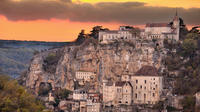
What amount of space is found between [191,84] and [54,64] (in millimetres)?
27365

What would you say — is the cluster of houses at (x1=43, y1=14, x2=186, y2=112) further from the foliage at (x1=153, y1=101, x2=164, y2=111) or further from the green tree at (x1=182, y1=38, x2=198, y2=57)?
the green tree at (x1=182, y1=38, x2=198, y2=57)

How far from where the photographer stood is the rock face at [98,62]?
2904 inches

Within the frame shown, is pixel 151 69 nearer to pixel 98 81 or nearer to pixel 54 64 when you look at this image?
pixel 98 81

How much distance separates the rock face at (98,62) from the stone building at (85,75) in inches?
31.4

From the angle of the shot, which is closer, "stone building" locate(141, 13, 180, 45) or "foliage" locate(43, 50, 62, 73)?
"stone building" locate(141, 13, 180, 45)

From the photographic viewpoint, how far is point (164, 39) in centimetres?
7450

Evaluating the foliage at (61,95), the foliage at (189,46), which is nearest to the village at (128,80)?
the foliage at (61,95)

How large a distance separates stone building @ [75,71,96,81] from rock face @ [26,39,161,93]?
0.80 metres

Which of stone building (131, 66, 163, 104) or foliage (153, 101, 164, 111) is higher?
stone building (131, 66, 163, 104)

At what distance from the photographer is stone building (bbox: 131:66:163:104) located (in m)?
66.6

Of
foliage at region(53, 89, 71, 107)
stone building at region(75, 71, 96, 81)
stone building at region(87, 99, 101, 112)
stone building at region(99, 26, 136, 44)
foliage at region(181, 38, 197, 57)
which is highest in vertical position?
stone building at region(99, 26, 136, 44)

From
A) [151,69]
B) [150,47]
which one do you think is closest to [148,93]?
[151,69]

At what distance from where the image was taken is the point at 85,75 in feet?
251

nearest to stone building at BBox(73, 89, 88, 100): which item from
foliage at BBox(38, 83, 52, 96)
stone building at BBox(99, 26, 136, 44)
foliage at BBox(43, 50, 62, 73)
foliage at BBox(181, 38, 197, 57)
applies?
stone building at BBox(99, 26, 136, 44)
